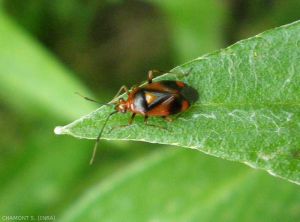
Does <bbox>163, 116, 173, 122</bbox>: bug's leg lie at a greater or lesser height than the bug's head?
lesser

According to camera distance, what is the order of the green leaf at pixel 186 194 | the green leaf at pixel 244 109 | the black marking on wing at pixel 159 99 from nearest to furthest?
the green leaf at pixel 244 109 → the black marking on wing at pixel 159 99 → the green leaf at pixel 186 194

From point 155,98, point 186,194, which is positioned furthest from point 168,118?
Answer: point 186,194

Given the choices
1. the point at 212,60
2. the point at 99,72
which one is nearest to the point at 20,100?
the point at 99,72

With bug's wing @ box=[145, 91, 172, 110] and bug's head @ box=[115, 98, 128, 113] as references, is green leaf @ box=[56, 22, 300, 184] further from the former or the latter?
bug's wing @ box=[145, 91, 172, 110]

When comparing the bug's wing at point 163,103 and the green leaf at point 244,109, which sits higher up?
the green leaf at point 244,109

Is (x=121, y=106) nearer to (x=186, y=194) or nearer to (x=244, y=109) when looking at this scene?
(x=244, y=109)

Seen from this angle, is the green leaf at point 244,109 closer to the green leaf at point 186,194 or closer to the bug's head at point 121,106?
the bug's head at point 121,106

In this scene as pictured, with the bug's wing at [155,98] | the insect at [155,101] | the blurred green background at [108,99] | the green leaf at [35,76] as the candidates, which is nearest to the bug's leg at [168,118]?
the insect at [155,101]

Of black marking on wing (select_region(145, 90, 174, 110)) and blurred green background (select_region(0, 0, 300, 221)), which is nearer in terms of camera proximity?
black marking on wing (select_region(145, 90, 174, 110))

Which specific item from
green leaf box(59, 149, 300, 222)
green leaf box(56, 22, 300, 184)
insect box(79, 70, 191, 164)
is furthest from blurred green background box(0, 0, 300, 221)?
green leaf box(56, 22, 300, 184)
